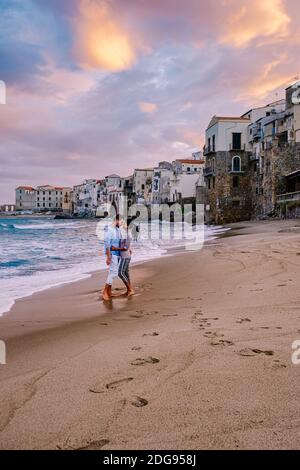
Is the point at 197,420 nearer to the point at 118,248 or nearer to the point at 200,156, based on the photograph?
the point at 118,248

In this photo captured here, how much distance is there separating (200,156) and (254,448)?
359ft

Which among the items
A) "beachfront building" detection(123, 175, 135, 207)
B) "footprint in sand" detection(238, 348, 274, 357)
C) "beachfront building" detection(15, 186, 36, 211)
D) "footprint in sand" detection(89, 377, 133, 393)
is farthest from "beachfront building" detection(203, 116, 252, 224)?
"beachfront building" detection(15, 186, 36, 211)

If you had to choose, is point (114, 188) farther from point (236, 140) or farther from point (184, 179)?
point (236, 140)

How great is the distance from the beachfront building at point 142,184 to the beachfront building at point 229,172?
5377 cm

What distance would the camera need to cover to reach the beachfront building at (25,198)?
180625mm

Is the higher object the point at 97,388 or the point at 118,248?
the point at 118,248

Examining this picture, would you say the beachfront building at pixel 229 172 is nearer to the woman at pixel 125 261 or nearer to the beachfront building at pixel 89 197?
the woman at pixel 125 261

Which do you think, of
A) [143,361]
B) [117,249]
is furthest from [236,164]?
[143,361]

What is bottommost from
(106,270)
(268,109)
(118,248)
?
(106,270)

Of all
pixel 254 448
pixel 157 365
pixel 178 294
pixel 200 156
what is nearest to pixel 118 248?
pixel 178 294

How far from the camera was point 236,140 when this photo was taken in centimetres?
4969

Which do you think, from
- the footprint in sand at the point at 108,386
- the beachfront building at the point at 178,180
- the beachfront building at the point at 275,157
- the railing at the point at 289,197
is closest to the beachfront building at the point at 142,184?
the beachfront building at the point at 178,180

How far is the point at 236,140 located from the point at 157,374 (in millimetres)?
50096

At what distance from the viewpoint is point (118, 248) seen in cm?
845
